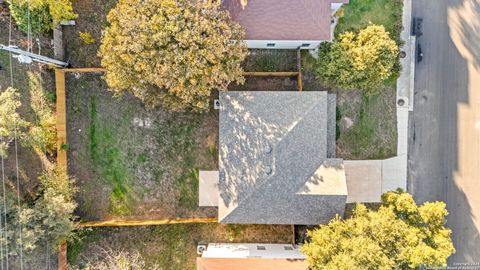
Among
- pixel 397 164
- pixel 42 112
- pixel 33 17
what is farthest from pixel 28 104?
pixel 397 164

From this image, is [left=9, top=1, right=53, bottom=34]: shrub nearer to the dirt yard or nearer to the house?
the house

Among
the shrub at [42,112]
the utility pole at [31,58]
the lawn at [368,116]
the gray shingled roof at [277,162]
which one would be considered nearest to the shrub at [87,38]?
the utility pole at [31,58]

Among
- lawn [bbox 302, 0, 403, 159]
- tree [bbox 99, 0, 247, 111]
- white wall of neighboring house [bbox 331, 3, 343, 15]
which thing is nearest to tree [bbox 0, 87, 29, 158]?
tree [bbox 99, 0, 247, 111]

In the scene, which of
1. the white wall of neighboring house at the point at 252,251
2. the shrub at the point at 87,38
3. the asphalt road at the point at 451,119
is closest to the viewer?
the white wall of neighboring house at the point at 252,251

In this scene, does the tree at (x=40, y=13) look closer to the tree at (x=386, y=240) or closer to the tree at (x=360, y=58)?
the tree at (x=360, y=58)

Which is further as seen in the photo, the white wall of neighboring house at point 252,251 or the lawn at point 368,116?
the lawn at point 368,116

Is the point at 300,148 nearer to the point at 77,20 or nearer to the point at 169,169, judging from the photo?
the point at 169,169
